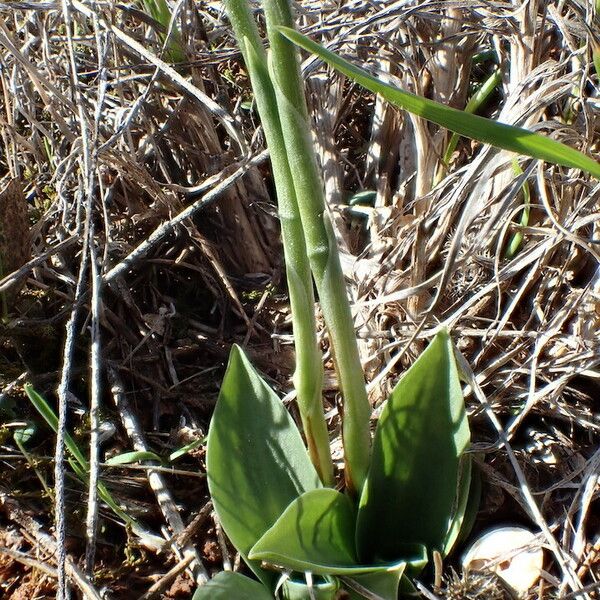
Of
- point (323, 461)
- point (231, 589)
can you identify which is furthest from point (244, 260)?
point (231, 589)

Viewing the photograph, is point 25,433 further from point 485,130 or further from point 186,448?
point 485,130

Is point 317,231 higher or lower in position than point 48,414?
higher

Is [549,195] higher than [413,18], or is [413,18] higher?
[413,18]

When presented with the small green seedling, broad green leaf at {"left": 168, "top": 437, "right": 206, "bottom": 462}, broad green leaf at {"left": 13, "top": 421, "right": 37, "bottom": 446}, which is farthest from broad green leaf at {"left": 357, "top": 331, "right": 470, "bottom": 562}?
broad green leaf at {"left": 13, "top": 421, "right": 37, "bottom": 446}

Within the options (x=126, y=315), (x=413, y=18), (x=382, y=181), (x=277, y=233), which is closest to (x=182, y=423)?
(x=126, y=315)

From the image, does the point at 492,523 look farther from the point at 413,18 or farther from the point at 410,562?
the point at 413,18

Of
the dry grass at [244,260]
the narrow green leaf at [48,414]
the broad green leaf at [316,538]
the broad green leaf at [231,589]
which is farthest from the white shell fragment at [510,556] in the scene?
the narrow green leaf at [48,414]

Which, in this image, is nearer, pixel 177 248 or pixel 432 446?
pixel 432 446

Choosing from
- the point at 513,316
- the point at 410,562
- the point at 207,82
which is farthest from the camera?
the point at 207,82
